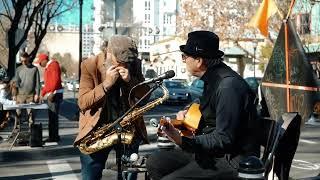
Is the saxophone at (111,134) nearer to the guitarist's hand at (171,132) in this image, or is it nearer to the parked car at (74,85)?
the guitarist's hand at (171,132)

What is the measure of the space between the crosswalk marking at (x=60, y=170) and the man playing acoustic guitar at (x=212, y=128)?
219 inches

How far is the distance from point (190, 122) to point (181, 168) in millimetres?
348

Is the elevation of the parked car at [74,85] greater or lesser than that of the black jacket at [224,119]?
lesser

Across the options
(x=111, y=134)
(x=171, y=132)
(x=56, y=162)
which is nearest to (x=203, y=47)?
(x=171, y=132)

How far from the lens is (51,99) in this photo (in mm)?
13117

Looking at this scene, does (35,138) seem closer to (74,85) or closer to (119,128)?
(119,128)

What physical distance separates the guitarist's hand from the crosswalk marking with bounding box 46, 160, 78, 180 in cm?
585

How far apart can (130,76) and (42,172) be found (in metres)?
5.56

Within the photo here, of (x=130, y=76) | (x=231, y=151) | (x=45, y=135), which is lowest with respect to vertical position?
(x=45, y=135)

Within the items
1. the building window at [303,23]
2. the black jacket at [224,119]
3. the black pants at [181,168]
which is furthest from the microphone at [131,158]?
the building window at [303,23]

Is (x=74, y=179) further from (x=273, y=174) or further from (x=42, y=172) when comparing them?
(x=273, y=174)

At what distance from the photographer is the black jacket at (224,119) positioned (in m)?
3.76

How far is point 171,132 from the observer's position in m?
3.64

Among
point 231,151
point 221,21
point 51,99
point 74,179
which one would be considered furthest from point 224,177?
point 221,21
